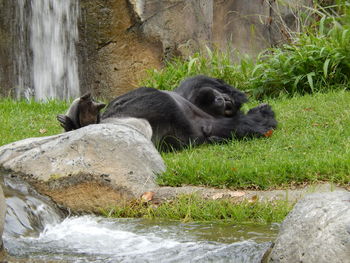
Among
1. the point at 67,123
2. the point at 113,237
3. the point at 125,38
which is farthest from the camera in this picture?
the point at 125,38

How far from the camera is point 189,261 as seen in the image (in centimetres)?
350

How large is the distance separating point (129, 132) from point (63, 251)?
1672 millimetres

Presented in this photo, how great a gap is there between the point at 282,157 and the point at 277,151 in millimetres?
369

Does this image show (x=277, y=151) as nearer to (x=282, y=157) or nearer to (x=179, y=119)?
(x=282, y=157)

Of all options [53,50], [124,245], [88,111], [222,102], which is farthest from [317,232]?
[53,50]

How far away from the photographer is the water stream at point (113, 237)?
3611 mm

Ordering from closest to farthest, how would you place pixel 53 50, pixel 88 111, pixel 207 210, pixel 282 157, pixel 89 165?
pixel 207 210 → pixel 89 165 → pixel 282 157 → pixel 88 111 → pixel 53 50

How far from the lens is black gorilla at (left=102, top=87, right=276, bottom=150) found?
6047 mm

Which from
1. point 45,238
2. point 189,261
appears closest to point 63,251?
point 45,238

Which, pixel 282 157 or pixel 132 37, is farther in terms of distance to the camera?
pixel 132 37

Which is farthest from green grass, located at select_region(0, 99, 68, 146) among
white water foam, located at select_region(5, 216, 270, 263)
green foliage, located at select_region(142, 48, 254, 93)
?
white water foam, located at select_region(5, 216, 270, 263)

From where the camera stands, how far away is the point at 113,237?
406 centimetres

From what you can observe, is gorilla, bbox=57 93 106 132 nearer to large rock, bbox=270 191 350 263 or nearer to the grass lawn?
the grass lawn

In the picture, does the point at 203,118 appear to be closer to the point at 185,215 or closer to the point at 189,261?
the point at 185,215
